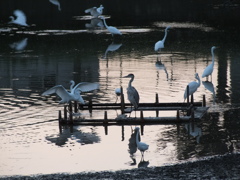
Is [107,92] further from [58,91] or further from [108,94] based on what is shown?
[58,91]

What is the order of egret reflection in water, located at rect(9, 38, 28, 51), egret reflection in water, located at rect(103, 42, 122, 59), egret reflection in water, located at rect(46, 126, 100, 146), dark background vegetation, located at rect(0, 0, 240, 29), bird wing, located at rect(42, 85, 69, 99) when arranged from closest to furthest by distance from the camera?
egret reflection in water, located at rect(46, 126, 100, 146) → bird wing, located at rect(42, 85, 69, 99) → egret reflection in water, located at rect(103, 42, 122, 59) → egret reflection in water, located at rect(9, 38, 28, 51) → dark background vegetation, located at rect(0, 0, 240, 29)

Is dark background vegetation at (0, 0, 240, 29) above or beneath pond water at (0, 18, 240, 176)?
above

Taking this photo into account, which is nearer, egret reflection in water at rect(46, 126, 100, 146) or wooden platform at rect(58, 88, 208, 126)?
egret reflection in water at rect(46, 126, 100, 146)

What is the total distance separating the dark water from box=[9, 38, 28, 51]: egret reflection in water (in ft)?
0.21

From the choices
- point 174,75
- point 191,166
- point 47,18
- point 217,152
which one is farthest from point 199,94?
point 47,18

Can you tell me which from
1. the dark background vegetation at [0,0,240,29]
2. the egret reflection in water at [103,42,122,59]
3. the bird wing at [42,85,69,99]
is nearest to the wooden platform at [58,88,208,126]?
the bird wing at [42,85,69,99]

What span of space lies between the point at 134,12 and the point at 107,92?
103ft

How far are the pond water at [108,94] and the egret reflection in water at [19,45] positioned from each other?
0.05 meters

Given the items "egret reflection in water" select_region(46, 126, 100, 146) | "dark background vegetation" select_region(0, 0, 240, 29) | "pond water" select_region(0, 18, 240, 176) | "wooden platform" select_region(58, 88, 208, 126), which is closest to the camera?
"pond water" select_region(0, 18, 240, 176)

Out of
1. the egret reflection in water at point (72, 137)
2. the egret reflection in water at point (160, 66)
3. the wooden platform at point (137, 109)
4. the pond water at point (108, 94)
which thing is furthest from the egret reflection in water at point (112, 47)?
the egret reflection in water at point (72, 137)

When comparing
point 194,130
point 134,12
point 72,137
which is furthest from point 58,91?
point 134,12

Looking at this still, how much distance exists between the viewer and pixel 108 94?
1844 centimetres

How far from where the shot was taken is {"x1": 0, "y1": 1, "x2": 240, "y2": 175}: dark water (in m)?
12.4

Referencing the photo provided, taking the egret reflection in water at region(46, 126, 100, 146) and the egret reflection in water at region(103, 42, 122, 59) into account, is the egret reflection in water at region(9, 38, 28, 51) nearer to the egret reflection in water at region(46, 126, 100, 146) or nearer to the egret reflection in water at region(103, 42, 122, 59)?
the egret reflection in water at region(103, 42, 122, 59)
